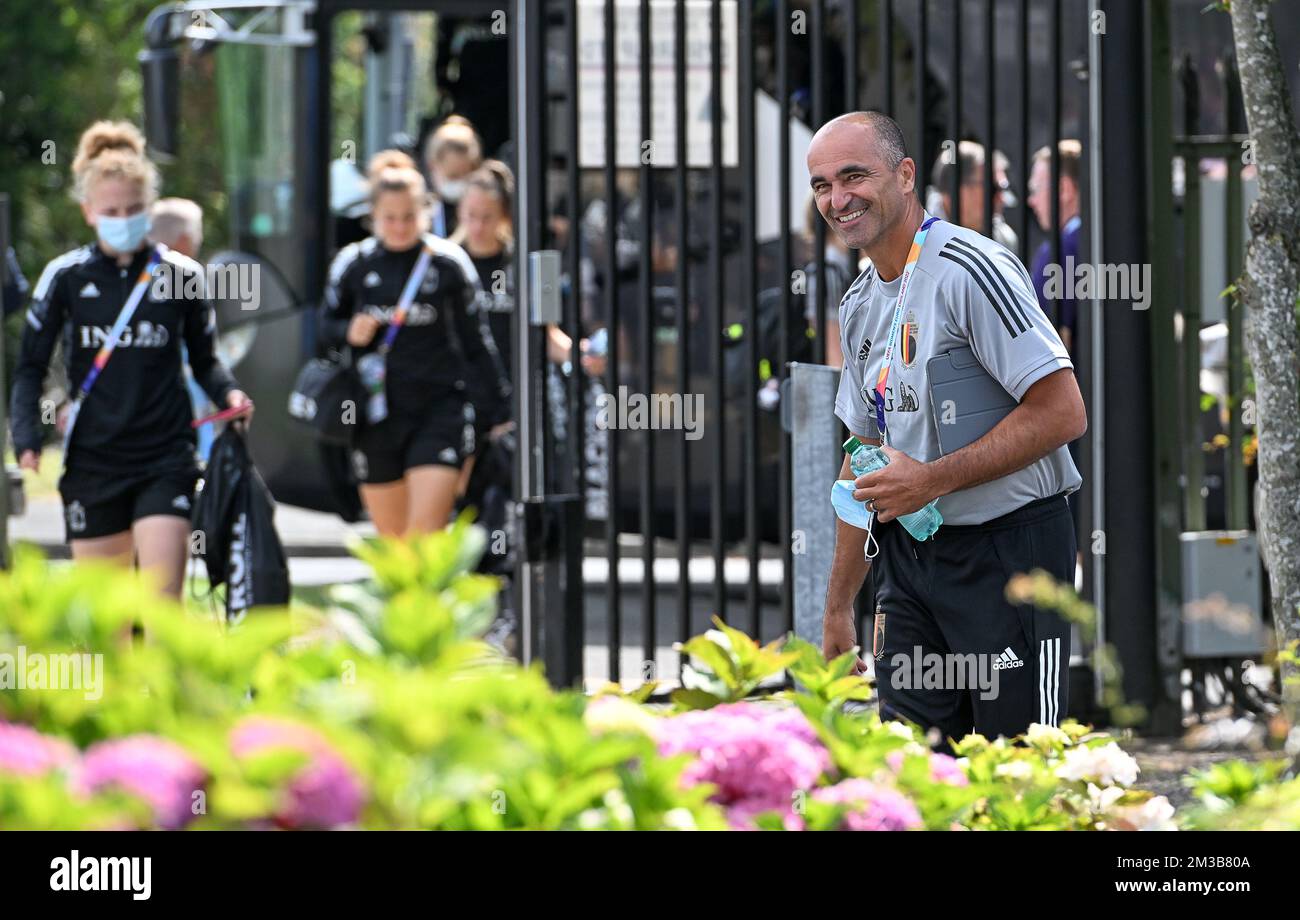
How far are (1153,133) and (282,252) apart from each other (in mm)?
6263

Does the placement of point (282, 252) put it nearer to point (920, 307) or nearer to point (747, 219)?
point (747, 219)

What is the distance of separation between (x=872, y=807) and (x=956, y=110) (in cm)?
459

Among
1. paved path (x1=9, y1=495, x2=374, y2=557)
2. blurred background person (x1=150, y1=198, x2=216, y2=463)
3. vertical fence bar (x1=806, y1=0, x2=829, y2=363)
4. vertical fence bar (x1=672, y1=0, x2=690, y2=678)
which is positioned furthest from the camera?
paved path (x1=9, y1=495, x2=374, y2=557)

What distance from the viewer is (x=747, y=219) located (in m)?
6.52

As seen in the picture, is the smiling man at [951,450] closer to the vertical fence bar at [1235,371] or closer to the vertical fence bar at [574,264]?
the vertical fence bar at [574,264]

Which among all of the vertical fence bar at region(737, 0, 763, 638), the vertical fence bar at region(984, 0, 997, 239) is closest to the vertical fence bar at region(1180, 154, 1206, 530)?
the vertical fence bar at region(984, 0, 997, 239)

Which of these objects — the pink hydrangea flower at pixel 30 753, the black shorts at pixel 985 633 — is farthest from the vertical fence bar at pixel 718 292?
the pink hydrangea flower at pixel 30 753

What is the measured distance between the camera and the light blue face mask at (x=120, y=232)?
22.9ft

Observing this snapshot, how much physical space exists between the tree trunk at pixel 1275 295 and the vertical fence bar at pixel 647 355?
226cm

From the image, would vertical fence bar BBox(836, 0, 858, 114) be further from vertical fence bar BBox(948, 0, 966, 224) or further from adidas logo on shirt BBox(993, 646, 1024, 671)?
adidas logo on shirt BBox(993, 646, 1024, 671)

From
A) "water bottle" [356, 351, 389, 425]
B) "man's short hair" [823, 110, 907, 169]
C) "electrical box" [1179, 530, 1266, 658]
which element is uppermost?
"man's short hair" [823, 110, 907, 169]

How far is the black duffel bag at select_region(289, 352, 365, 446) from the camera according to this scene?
27.7 feet

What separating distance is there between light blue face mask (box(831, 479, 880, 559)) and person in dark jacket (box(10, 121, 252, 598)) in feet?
11.0

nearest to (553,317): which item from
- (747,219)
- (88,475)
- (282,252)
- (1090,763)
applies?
(747,219)
